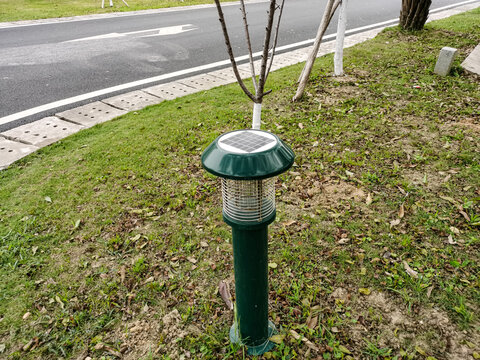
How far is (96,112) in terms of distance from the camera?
545 cm

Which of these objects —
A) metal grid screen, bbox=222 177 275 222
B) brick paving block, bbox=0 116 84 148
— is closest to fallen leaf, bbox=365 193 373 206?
metal grid screen, bbox=222 177 275 222

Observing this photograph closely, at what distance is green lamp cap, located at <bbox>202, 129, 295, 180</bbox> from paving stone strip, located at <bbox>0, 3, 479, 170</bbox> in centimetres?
363

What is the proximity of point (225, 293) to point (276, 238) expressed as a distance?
2.42ft

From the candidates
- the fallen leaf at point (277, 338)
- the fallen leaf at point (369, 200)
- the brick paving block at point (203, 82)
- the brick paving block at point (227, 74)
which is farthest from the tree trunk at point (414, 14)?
the fallen leaf at point (277, 338)

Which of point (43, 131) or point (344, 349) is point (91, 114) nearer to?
point (43, 131)

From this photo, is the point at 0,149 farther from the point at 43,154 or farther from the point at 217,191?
the point at 217,191

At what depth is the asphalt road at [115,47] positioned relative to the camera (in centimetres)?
645

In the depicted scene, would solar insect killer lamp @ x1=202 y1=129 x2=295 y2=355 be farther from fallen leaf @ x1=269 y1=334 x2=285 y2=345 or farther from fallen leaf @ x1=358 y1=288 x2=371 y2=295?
fallen leaf @ x1=358 y1=288 x2=371 y2=295

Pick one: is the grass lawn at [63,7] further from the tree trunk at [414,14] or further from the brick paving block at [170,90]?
the tree trunk at [414,14]

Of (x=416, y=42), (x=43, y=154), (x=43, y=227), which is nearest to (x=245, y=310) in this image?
(x=43, y=227)

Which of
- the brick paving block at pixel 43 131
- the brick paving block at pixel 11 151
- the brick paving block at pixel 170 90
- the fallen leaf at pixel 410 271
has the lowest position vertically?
the fallen leaf at pixel 410 271

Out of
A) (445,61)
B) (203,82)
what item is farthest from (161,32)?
(445,61)

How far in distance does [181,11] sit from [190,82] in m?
9.64

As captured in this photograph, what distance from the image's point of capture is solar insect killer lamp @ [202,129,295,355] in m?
1.63
